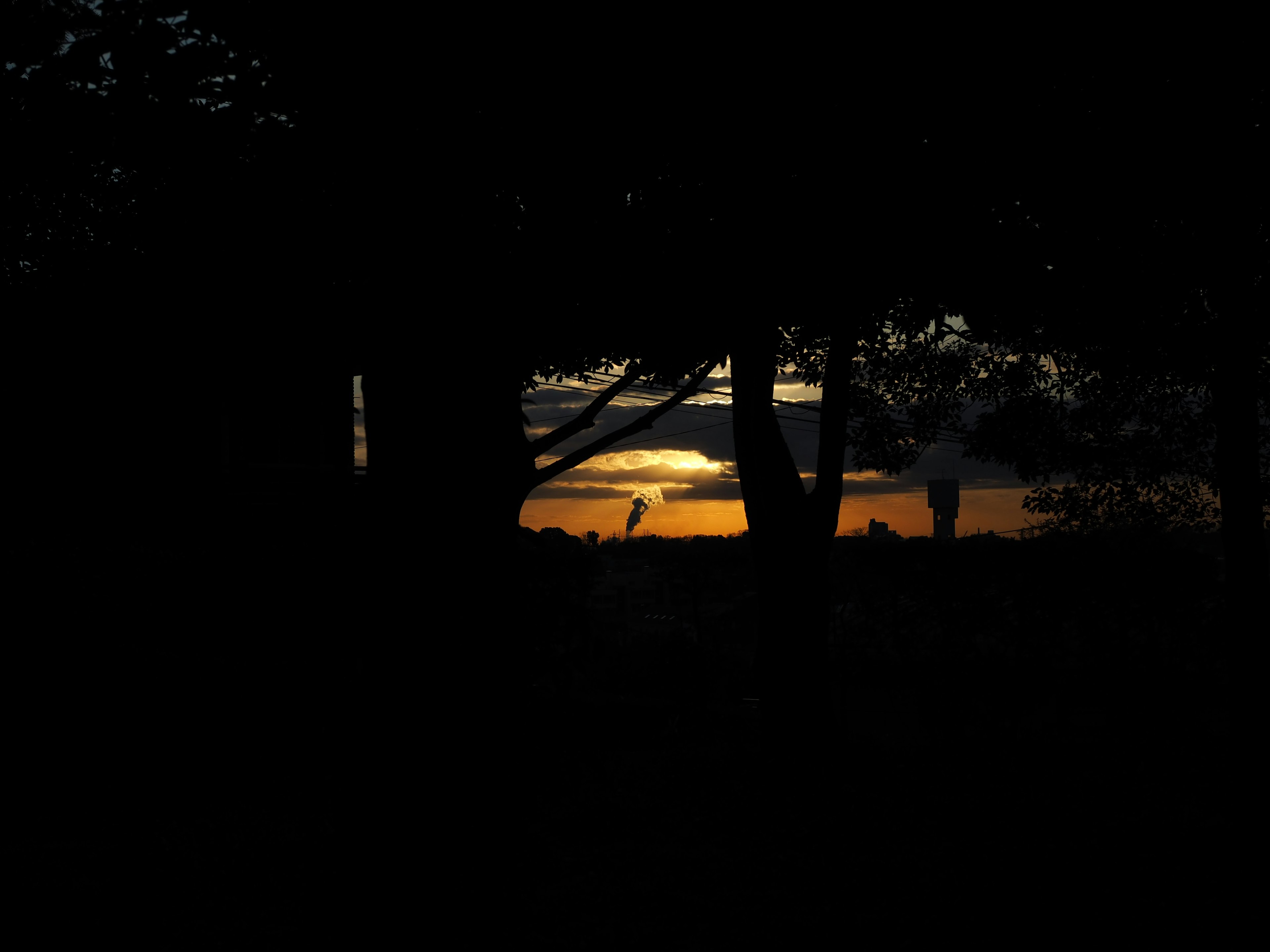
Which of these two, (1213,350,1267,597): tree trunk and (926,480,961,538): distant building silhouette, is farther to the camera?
(926,480,961,538): distant building silhouette

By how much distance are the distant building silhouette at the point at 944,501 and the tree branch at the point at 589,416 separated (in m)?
48.9

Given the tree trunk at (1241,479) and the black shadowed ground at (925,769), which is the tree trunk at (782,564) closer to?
the black shadowed ground at (925,769)

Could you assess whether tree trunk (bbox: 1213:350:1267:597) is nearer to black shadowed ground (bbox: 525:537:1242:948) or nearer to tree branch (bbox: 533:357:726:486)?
black shadowed ground (bbox: 525:537:1242:948)

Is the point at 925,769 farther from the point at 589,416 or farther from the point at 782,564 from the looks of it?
the point at 589,416

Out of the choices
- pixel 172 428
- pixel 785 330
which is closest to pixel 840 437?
pixel 785 330

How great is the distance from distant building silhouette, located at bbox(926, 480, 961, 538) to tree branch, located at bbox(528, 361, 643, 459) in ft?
160

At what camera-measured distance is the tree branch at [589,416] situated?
8.23 metres

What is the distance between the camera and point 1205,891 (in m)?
5.87

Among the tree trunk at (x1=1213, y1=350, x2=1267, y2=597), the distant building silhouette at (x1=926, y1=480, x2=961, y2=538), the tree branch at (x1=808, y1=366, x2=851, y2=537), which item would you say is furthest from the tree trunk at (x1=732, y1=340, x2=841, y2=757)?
the distant building silhouette at (x1=926, y1=480, x2=961, y2=538)

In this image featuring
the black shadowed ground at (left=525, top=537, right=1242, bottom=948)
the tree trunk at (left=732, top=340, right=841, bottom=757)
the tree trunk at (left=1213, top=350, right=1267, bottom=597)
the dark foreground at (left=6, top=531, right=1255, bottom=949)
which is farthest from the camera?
the tree trunk at (left=732, top=340, right=841, bottom=757)

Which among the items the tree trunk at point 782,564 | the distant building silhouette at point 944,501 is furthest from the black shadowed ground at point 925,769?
the distant building silhouette at point 944,501

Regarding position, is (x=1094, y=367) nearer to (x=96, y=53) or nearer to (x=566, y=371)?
(x=566, y=371)

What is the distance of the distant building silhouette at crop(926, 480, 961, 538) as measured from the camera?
55.5m

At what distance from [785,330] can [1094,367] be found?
3362mm
